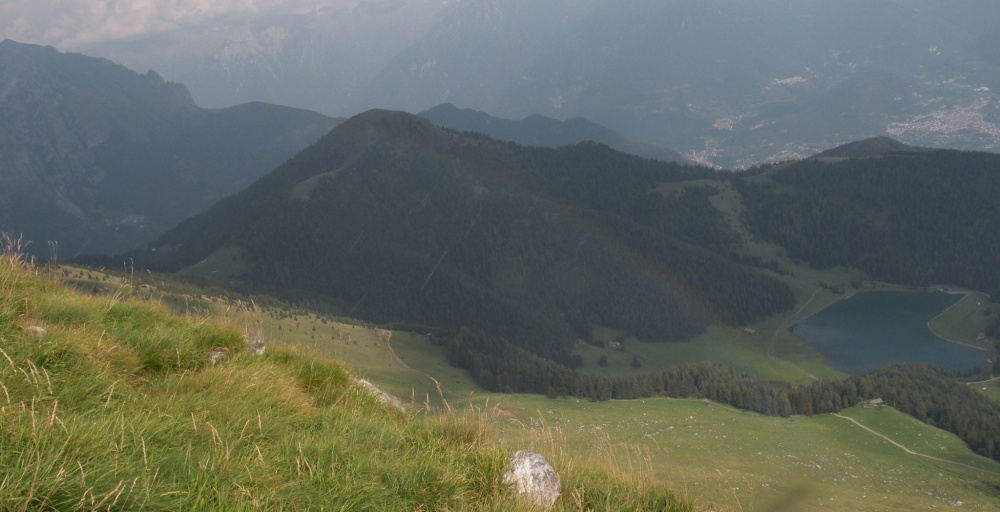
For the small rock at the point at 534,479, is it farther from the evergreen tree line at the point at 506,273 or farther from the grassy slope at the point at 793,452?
the evergreen tree line at the point at 506,273

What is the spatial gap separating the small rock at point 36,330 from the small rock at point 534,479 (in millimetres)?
5304

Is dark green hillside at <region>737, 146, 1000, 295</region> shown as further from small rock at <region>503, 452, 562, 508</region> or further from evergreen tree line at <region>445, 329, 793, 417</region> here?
small rock at <region>503, 452, 562, 508</region>

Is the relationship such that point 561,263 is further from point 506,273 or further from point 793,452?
point 793,452

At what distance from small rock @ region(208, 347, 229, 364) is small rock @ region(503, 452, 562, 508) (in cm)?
443

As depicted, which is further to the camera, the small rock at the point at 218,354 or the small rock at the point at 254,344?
the small rock at the point at 254,344

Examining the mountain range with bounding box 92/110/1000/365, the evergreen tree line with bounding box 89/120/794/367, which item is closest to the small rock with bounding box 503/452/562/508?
the evergreen tree line with bounding box 89/120/794/367

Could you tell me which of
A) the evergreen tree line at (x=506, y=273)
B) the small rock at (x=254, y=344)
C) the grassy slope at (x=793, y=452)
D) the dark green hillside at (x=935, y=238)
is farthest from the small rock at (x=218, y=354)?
the dark green hillside at (x=935, y=238)

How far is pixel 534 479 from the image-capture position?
5.84m

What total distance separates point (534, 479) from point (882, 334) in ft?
504

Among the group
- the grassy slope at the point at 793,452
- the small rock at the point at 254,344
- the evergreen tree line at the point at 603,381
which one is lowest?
the evergreen tree line at the point at 603,381

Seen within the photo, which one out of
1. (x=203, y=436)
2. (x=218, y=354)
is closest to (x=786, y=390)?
(x=218, y=354)

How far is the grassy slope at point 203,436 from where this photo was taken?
4.02 meters

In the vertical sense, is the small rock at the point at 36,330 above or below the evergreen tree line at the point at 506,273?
above

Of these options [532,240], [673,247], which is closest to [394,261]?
[532,240]
